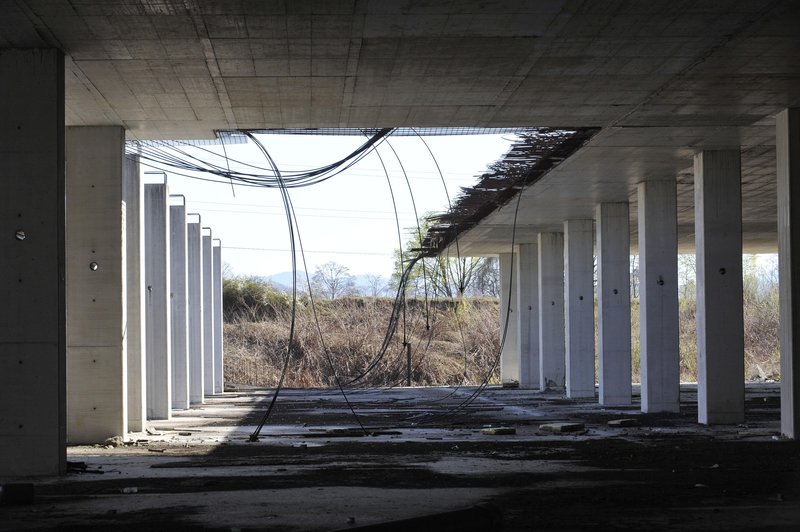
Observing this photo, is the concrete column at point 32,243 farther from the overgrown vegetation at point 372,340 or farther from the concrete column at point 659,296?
the overgrown vegetation at point 372,340

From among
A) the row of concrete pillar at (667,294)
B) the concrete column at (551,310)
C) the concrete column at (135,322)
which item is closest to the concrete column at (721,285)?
the row of concrete pillar at (667,294)

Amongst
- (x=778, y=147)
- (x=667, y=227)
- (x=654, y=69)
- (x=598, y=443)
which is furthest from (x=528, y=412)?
(x=654, y=69)

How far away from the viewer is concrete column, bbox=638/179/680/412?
2441 cm

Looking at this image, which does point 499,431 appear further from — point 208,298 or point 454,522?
point 208,298

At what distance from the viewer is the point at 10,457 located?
43.1ft

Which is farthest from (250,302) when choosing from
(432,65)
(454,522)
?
(454,522)

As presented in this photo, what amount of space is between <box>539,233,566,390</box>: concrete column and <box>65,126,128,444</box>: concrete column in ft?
64.7

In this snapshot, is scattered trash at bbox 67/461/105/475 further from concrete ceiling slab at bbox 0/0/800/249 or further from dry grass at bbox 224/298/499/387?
dry grass at bbox 224/298/499/387

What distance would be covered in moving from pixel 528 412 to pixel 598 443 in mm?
8608

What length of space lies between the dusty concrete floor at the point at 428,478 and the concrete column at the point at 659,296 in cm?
251

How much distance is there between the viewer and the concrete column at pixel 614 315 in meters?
27.5

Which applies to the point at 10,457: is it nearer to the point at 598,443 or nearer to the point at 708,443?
the point at 598,443

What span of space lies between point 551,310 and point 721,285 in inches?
569

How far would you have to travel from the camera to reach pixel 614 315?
27.5 metres
